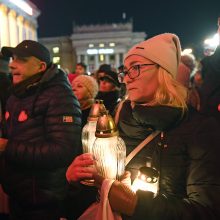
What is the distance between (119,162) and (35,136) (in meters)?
1.31

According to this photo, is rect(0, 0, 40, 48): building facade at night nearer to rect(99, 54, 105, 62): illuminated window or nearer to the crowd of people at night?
the crowd of people at night

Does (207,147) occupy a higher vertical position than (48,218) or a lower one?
higher

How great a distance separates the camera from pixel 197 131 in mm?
1413

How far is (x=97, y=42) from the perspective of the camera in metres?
79.1

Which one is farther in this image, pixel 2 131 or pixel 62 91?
pixel 2 131

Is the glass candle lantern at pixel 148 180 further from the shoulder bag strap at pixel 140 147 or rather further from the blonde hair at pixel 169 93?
the blonde hair at pixel 169 93

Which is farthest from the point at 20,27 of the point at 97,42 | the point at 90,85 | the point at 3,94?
the point at 90,85

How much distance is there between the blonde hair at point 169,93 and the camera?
1.50 m

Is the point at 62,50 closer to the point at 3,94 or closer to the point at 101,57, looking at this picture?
the point at 101,57

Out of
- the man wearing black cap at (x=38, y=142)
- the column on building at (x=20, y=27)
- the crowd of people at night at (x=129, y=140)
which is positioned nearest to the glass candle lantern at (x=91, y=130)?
the crowd of people at night at (x=129, y=140)

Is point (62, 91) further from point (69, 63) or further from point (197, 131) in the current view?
point (69, 63)

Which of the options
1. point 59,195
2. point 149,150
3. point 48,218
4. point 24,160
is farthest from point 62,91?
point 149,150

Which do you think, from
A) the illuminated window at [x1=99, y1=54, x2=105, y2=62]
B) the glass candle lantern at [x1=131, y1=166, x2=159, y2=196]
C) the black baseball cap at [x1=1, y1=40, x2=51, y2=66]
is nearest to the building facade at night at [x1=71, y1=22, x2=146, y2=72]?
the illuminated window at [x1=99, y1=54, x2=105, y2=62]

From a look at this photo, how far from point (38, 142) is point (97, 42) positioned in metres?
78.8
